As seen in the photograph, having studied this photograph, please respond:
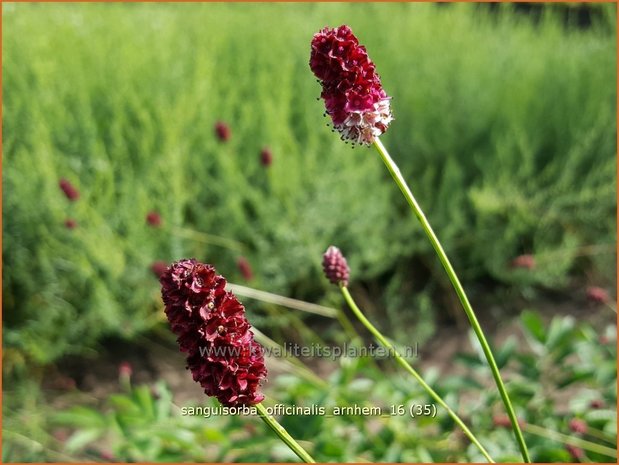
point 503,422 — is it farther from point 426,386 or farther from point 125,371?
point 125,371

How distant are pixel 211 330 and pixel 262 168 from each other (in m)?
2.40

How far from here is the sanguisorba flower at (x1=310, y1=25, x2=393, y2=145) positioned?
37.4 inches

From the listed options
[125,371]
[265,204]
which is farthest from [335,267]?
[265,204]

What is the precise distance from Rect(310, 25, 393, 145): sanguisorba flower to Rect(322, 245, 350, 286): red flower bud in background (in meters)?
0.37

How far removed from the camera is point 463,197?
3.49m

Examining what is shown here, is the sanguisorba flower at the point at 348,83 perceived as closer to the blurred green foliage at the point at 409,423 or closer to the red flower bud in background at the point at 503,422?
the blurred green foliage at the point at 409,423

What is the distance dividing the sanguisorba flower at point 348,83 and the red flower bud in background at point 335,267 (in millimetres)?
367

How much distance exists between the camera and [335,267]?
1.29 m

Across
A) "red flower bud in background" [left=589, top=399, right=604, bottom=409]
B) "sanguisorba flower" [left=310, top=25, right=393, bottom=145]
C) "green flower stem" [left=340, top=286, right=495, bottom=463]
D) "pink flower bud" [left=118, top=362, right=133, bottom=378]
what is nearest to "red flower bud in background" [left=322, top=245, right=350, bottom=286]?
"green flower stem" [left=340, top=286, right=495, bottom=463]

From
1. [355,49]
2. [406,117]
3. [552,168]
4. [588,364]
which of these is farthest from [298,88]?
[355,49]

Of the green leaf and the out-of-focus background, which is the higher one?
the out-of-focus background

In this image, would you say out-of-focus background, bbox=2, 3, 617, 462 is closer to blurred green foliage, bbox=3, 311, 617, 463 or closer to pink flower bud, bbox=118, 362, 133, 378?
pink flower bud, bbox=118, 362, 133, 378

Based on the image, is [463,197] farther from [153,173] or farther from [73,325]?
[73,325]

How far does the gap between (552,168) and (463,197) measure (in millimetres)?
416
